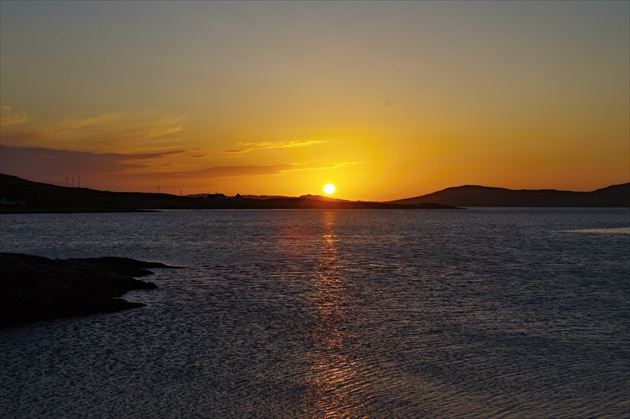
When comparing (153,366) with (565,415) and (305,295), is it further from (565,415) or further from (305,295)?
(305,295)

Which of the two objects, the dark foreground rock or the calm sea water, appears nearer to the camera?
the calm sea water

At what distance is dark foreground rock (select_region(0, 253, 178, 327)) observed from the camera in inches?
1078

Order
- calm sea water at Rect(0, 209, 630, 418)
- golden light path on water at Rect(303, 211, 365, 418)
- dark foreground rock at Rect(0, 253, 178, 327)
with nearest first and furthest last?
golden light path on water at Rect(303, 211, 365, 418) < calm sea water at Rect(0, 209, 630, 418) < dark foreground rock at Rect(0, 253, 178, 327)

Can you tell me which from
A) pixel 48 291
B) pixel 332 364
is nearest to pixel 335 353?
pixel 332 364

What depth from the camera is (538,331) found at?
25641mm

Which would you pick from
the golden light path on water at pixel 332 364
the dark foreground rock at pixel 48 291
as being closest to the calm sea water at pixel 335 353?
the golden light path on water at pixel 332 364

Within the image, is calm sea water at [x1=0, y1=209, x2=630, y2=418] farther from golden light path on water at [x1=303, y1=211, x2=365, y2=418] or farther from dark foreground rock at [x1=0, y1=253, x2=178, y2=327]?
dark foreground rock at [x1=0, y1=253, x2=178, y2=327]

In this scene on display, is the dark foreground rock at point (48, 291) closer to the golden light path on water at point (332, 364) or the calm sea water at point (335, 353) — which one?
the calm sea water at point (335, 353)

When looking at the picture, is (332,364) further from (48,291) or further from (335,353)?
(48,291)

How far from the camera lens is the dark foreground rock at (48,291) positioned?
2739cm

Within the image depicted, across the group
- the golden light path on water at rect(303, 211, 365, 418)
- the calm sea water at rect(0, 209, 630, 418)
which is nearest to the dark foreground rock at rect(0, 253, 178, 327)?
the calm sea water at rect(0, 209, 630, 418)

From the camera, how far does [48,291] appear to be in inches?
1152

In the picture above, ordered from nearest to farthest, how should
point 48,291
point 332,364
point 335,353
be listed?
point 332,364
point 335,353
point 48,291

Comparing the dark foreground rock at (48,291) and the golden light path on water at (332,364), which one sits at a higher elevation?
the dark foreground rock at (48,291)
